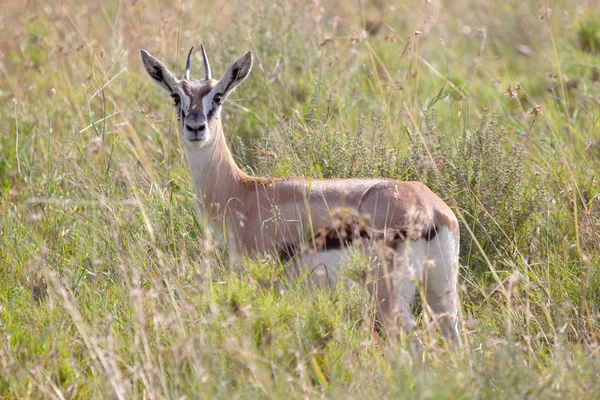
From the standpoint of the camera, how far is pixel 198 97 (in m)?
4.76

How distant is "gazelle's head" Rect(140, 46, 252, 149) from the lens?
15.2 ft

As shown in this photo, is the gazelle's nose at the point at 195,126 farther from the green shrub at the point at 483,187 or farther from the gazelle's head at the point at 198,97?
the green shrub at the point at 483,187

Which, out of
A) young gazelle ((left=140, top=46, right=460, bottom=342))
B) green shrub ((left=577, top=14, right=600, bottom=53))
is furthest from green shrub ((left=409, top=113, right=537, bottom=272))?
green shrub ((left=577, top=14, right=600, bottom=53))

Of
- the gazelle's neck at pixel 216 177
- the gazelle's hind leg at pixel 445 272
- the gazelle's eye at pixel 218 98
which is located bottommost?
the gazelle's hind leg at pixel 445 272

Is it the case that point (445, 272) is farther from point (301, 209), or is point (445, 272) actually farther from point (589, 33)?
point (589, 33)

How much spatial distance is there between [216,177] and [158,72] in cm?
77

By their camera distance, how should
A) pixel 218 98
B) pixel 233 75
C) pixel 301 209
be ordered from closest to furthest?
1. pixel 301 209
2. pixel 218 98
3. pixel 233 75

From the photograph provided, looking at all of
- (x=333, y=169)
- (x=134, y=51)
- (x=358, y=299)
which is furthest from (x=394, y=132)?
(x=134, y=51)

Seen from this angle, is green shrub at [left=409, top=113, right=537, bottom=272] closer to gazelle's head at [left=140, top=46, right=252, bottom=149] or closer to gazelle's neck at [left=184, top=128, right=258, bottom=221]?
gazelle's neck at [left=184, top=128, right=258, bottom=221]

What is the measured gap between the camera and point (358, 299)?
382cm

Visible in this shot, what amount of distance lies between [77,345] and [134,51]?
4700 mm

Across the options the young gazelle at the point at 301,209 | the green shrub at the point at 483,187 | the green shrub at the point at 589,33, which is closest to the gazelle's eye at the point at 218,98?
the young gazelle at the point at 301,209

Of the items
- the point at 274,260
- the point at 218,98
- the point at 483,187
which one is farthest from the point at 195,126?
the point at 483,187

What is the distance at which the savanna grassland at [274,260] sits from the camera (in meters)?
3.30
